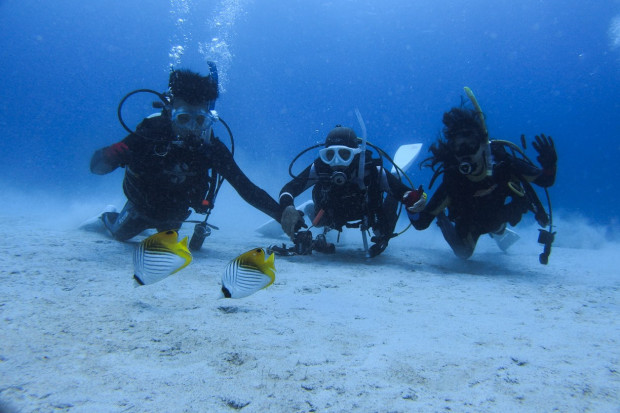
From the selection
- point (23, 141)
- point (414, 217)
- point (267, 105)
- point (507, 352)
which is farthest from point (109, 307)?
point (267, 105)

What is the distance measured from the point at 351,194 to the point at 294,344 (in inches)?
126

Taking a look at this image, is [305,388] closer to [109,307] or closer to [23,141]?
[109,307]

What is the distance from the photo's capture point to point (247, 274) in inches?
66.2

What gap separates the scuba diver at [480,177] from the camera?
13.9 ft

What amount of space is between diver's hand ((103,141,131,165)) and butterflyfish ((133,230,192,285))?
9.49 feet

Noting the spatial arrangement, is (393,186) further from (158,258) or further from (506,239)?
(158,258)

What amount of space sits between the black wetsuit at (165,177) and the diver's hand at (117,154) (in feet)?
0.17

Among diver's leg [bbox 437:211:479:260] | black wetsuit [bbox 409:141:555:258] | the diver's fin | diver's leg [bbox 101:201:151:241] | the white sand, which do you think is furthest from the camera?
the diver's fin

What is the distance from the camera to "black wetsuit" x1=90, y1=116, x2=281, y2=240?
13.8 feet

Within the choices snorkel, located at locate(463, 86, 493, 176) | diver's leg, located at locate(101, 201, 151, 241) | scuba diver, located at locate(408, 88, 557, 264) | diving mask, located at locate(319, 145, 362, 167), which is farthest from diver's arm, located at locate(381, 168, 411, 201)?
diver's leg, located at locate(101, 201, 151, 241)

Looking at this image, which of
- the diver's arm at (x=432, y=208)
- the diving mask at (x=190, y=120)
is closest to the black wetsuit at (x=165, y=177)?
the diving mask at (x=190, y=120)

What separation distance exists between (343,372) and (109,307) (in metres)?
1.79

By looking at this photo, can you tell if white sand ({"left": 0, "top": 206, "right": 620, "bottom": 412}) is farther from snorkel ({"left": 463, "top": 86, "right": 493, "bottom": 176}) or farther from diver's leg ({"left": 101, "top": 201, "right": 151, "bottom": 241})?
snorkel ({"left": 463, "top": 86, "right": 493, "bottom": 176})

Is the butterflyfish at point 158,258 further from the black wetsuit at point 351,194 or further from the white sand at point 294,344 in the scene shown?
the black wetsuit at point 351,194
